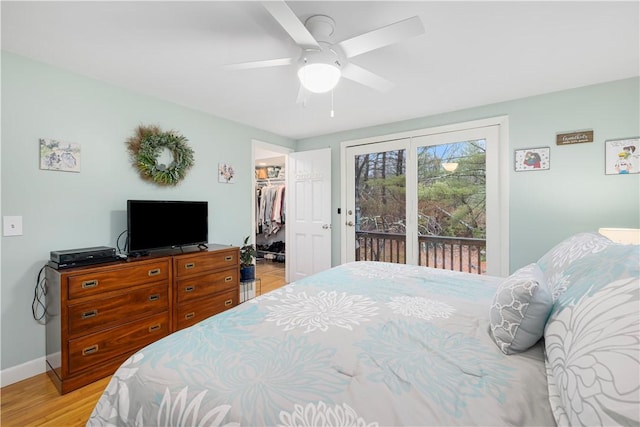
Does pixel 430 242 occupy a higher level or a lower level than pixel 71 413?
higher

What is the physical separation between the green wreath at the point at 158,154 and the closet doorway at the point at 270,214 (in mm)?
2116

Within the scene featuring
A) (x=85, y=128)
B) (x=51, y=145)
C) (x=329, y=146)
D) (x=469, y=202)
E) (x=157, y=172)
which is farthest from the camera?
(x=329, y=146)

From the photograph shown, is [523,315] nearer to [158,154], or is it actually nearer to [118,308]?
[118,308]

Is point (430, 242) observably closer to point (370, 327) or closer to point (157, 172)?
point (370, 327)

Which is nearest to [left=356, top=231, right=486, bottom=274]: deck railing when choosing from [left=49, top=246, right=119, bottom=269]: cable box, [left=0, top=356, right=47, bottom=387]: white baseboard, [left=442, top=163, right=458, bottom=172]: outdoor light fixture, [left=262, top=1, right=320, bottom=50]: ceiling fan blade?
[left=442, top=163, right=458, bottom=172]: outdoor light fixture

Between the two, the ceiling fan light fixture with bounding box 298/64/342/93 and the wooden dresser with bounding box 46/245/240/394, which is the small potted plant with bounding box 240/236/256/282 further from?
the ceiling fan light fixture with bounding box 298/64/342/93

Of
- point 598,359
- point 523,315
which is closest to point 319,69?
point 523,315

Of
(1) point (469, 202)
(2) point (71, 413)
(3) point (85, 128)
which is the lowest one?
(2) point (71, 413)

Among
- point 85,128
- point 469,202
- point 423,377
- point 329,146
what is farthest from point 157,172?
point 469,202

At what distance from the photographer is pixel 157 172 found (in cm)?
261

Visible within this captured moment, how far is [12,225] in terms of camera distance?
6.20ft

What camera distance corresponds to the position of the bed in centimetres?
62

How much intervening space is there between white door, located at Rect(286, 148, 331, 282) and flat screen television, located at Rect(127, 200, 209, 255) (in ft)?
5.36

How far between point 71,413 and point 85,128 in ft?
6.74
